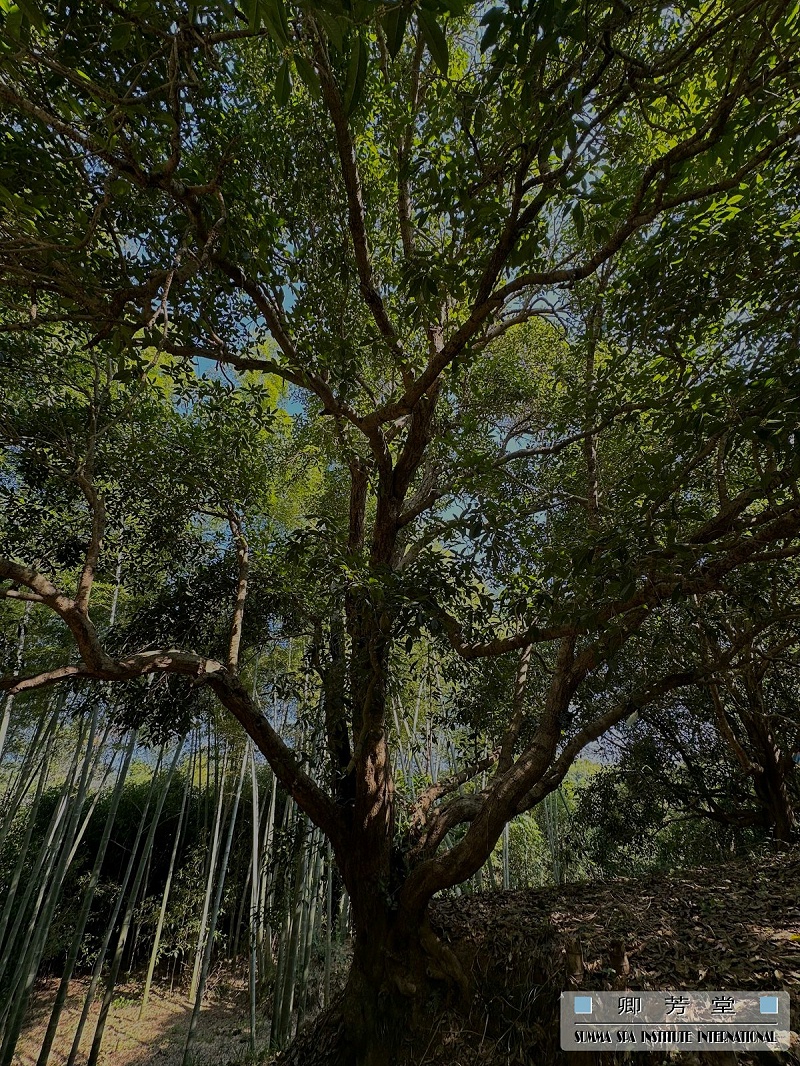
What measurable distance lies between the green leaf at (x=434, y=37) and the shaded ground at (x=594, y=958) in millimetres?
2918

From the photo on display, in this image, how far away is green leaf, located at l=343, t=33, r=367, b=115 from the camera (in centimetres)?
83

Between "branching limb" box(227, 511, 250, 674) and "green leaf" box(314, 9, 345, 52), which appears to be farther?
"branching limb" box(227, 511, 250, 674)

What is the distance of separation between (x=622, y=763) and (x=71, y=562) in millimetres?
6392

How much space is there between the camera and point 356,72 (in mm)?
896

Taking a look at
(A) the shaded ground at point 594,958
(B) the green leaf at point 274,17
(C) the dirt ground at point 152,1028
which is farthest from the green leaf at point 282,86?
(C) the dirt ground at point 152,1028

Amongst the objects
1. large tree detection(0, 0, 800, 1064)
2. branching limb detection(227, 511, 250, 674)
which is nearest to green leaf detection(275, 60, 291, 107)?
large tree detection(0, 0, 800, 1064)

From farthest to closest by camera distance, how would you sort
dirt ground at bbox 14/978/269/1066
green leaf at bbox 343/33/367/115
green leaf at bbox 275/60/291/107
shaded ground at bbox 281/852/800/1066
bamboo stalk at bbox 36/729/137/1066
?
1. dirt ground at bbox 14/978/269/1066
2. bamboo stalk at bbox 36/729/137/1066
3. shaded ground at bbox 281/852/800/1066
4. green leaf at bbox 275/60/291/107
5. green leaf at bbox 343/33/367/115

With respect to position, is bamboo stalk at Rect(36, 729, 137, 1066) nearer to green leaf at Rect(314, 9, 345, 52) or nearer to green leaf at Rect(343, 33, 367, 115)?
green leaf at Rect(343, 33, 367, 115)

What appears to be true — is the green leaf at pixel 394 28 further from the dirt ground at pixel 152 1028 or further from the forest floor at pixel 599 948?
the dirt ground at pixel 152 1028

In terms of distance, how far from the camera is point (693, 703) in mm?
5523

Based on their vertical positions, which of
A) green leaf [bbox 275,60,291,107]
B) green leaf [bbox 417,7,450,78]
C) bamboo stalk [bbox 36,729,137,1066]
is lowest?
bamboo stalk [bbox 36,729,137,1066]

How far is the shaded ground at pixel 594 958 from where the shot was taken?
7.02 ft

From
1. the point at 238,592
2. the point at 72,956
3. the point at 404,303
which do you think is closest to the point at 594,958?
the point at 238,592

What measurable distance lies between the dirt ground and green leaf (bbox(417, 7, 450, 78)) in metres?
7.83
